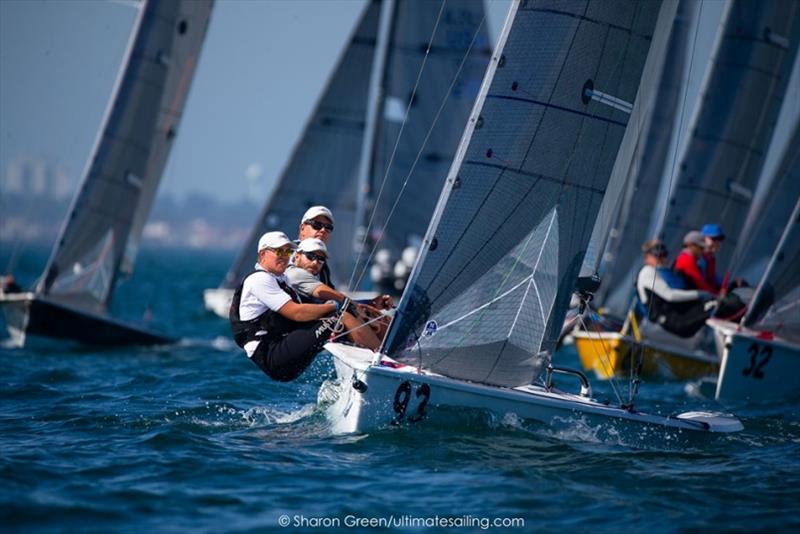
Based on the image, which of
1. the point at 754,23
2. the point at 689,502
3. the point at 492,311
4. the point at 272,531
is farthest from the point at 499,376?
the point at 754,23

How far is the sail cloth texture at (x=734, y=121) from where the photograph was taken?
659 inches

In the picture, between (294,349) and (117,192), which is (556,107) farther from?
(117,192)

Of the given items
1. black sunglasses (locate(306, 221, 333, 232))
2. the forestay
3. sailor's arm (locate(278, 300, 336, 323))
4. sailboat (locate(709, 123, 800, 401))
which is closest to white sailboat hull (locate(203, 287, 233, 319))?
sailboat (locate(709, 123, 800, 401))

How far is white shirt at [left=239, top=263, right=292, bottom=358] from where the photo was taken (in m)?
9.02

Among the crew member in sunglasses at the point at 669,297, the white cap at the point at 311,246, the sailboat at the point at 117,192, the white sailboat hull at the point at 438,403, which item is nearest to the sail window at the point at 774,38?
the crew member in sunglasses at the point at 669,297

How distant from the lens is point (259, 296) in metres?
9.03

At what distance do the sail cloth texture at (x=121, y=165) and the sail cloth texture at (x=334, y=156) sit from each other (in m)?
4.52

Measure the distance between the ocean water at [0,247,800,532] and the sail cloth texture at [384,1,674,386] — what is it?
1.87ft

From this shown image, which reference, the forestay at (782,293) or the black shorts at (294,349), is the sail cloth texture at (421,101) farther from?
the black shorts at (294,349)

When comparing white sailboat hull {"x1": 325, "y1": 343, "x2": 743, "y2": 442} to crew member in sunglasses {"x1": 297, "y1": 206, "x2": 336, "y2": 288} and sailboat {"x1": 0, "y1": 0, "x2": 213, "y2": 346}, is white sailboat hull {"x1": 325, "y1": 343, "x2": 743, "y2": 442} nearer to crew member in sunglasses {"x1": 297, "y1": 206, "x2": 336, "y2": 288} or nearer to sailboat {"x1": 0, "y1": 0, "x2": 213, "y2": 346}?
crew member in sunglasses {"x1": 297, "y1": 206, "x2": 336, "y2": 288}

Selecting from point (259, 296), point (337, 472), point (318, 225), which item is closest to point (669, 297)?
point (318, 225)

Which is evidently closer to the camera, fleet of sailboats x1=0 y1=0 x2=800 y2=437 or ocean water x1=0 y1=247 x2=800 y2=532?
ocean water x1=0 y1=247 x2=800 y2=532

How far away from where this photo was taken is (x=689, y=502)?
754 cm

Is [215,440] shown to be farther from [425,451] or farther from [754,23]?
[754,23]
